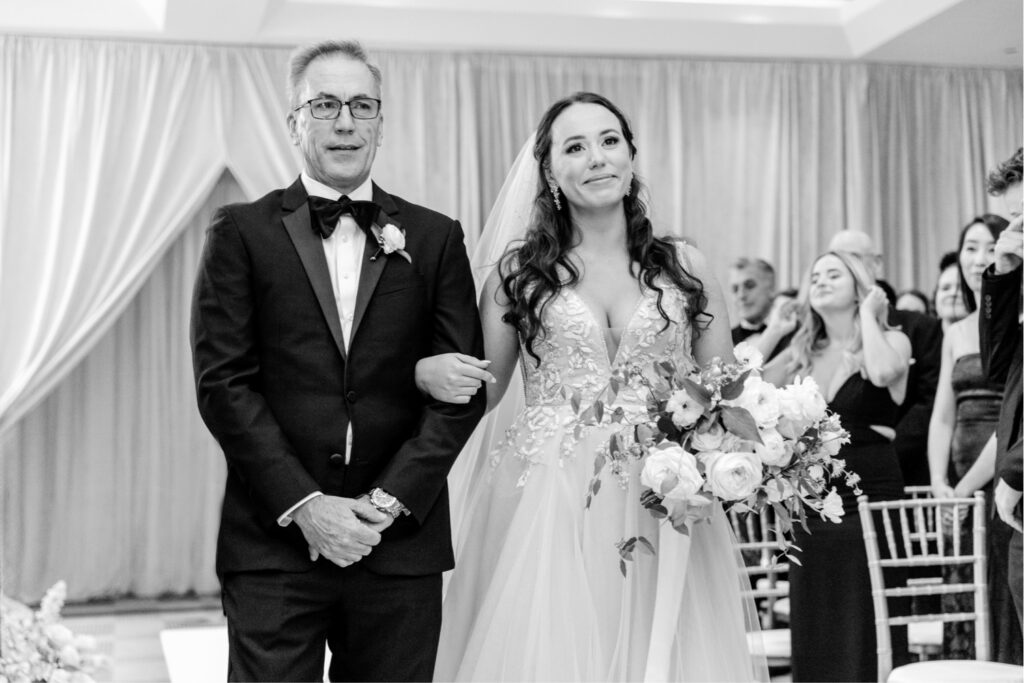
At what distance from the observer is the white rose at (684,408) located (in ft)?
8.79

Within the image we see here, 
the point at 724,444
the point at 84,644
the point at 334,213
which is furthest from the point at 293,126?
the point at 84,644

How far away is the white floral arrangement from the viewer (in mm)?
1360

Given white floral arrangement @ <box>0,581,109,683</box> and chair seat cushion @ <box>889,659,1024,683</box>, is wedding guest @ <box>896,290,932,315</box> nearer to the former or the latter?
chair seat cushion @ <box>889,659,1024,683</box>

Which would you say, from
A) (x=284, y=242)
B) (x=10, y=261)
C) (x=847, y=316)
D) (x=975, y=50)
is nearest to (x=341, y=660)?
(x=284, y=242)

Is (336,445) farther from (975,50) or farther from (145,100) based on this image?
(975,50)

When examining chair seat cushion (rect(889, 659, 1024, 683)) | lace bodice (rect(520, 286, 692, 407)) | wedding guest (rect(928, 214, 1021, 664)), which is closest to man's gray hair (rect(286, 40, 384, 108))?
lace bodice (rect(520, 286, 692, 407))

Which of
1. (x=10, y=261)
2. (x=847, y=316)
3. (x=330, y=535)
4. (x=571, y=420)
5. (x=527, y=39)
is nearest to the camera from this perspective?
(x=330, y=535)

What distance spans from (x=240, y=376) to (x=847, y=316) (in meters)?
3.11

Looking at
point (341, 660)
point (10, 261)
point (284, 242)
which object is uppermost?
point (10, 261)

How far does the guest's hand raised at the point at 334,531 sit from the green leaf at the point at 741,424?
778 millimetres

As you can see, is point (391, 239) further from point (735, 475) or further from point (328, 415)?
point (735, 475)

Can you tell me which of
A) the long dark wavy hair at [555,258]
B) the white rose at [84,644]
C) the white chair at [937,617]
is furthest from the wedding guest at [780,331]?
the white rose at [84,644]

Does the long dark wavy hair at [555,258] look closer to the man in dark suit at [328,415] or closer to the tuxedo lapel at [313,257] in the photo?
the man in dark suit at [328,415]

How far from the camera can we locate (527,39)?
795cm
